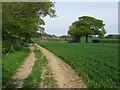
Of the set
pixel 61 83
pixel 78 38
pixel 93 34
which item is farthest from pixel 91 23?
pixel 61 83

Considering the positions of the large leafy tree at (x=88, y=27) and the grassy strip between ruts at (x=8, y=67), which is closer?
the grassy strip between ruts at (x=8, y=67)

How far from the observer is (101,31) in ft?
188

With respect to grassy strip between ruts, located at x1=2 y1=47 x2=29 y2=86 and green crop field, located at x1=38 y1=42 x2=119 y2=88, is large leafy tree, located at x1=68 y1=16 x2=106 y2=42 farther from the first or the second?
grassy strip between ruts, located at x1=2 y1=47 x2=29 y2=86

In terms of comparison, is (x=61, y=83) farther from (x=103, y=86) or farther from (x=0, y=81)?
(x=0, y=81)

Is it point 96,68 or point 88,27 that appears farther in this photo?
point 88,27

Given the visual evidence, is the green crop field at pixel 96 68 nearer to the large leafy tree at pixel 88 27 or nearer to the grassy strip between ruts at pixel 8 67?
the grassy strip between ruts at pixel 8 67

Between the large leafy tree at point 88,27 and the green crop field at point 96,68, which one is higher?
the large leafy tree at point 88,27

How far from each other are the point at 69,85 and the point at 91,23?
180ft

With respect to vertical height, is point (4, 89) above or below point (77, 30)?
below

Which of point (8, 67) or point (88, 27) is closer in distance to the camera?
point (8, 67)

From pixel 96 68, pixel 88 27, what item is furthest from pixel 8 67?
pixel 88 27

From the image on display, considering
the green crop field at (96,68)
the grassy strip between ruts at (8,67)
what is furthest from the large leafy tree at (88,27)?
the grassy strip between ruts at (8,67)

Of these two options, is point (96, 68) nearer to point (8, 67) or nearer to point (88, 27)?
point (8, 67)

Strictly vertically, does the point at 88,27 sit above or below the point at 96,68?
above
